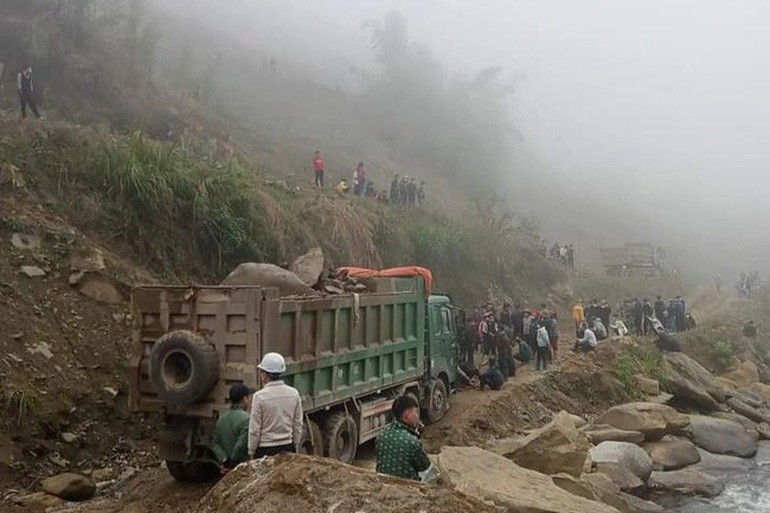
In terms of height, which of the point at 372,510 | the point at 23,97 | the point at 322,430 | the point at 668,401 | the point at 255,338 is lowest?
the point at 668,401

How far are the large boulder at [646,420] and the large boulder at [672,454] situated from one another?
295 millimetres

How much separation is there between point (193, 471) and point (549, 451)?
5125mm

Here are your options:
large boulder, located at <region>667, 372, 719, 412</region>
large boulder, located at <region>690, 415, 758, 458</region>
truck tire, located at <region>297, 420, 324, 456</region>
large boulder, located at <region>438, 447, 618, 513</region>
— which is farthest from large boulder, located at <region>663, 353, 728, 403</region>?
truck tire, located at <region>297, 420, 324, 456</region>

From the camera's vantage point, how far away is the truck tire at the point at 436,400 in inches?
523

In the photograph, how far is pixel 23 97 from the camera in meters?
16.5

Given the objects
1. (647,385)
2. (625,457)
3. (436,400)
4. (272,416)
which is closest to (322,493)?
(272,416)

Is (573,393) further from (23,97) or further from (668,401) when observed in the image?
(23,97)

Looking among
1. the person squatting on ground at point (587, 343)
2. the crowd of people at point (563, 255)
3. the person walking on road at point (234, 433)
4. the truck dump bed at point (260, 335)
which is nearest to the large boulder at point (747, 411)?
the person squatting on ground at point (587, 343)

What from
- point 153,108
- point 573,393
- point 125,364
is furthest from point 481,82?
point 125,364

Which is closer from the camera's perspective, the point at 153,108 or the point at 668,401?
the point at 668,401

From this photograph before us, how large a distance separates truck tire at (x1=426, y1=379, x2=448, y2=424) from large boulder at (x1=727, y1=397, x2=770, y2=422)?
10.1 m

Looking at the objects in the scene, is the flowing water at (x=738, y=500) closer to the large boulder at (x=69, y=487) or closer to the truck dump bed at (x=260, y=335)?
the truck dump bed at (x=260, y=335)

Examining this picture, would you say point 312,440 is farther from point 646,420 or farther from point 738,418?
point 738,418

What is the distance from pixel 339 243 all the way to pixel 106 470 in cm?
1067
